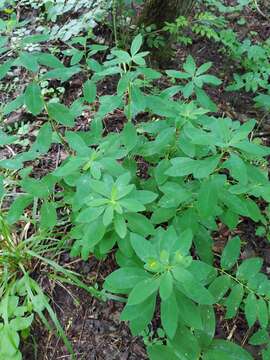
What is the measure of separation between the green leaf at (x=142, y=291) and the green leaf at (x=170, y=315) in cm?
7

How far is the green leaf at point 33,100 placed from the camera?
189 centimetres

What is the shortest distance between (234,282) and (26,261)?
1.14m

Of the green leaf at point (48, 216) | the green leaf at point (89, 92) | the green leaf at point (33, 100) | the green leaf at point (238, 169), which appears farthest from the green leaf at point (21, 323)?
the green leaf at point (238, 169)

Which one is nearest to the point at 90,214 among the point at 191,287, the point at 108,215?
the point at 108,215

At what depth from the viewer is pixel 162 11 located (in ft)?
10.6


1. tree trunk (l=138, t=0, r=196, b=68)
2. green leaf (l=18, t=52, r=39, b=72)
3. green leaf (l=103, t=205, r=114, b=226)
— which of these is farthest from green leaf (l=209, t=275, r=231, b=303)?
tree trunk (l=138, t=0, r=196, b=68)

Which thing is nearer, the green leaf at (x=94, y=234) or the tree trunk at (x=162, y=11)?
the green leaf at (x=94, y=234)

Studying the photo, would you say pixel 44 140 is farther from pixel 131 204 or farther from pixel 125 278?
pixel 125 278

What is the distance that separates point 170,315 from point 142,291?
13 centimetres

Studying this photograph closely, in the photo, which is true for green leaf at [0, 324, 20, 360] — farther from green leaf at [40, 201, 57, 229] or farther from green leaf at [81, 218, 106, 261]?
green leaf at [81, 218, 106, 261]

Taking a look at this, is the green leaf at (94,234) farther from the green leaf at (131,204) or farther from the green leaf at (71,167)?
the green leaf at (71,167)

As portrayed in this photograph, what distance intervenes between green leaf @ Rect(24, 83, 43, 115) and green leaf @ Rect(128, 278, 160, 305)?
0.90 m

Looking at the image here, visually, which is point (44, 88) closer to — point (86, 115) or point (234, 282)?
point (86, 115)

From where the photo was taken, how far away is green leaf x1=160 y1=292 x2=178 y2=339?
4.86ft
